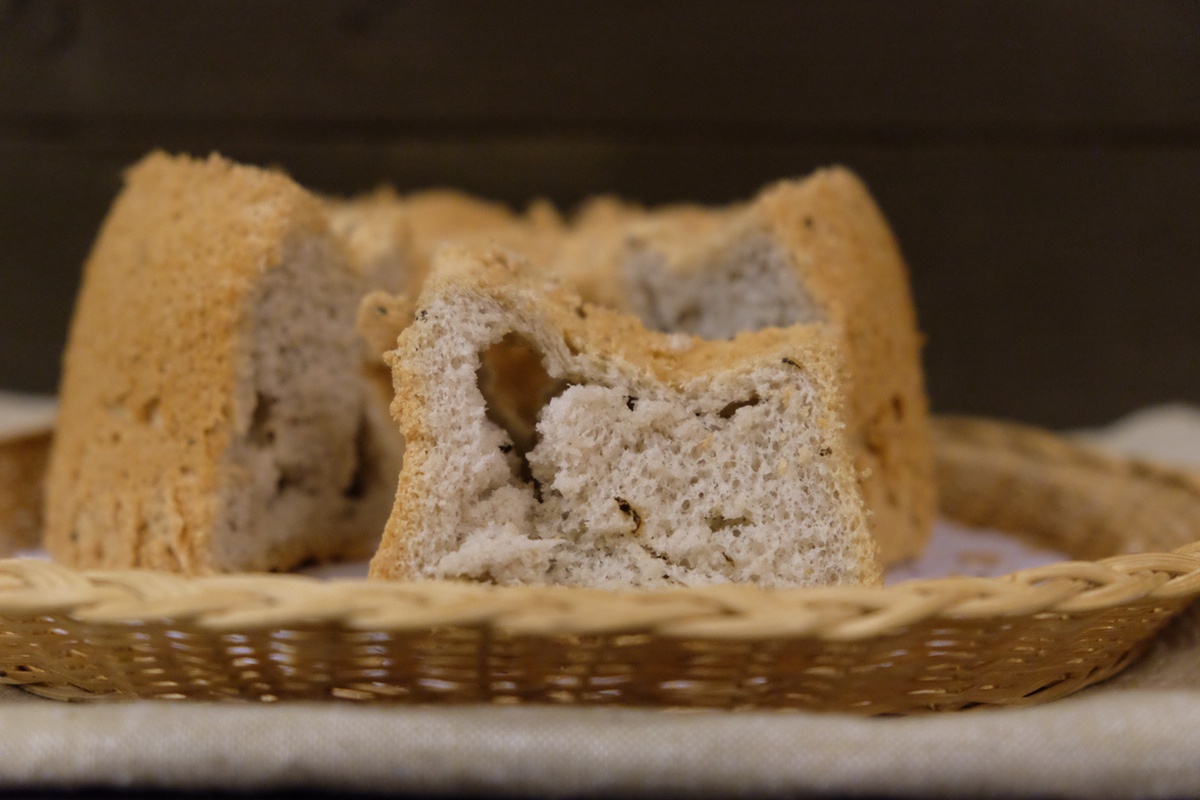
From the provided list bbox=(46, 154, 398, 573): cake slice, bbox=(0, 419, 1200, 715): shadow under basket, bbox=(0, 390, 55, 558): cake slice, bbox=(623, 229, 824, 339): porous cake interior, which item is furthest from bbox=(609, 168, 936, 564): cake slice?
bbox=(0, 390, 55, 558): cake slice

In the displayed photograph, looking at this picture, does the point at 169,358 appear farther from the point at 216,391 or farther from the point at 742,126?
the point at 742,126

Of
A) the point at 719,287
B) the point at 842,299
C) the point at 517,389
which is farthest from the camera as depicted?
the point at 719,287

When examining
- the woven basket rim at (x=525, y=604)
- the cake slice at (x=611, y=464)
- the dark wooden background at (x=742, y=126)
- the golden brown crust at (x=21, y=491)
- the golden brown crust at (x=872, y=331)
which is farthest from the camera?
the dark wooden background at (x=742, y=126)

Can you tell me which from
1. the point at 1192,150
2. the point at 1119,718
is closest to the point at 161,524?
the point at 1119,718

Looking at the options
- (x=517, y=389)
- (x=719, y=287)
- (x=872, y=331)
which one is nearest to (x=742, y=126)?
(x=719, y=287)

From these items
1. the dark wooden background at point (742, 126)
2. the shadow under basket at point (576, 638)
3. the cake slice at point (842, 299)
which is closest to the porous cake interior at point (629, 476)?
the shadow under basket at point (576, 638)

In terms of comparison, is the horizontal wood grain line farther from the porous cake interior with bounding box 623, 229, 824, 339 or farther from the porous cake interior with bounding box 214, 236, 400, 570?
the porous cake interior with bounding box 214, 236, 400, 570

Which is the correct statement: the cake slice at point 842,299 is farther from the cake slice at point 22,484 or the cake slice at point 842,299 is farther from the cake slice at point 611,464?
the cake slice at point 22,484
